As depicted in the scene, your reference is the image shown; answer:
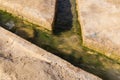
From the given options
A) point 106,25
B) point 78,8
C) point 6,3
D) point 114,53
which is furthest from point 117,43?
point 6,3

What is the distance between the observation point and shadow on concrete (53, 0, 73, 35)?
3.75 m

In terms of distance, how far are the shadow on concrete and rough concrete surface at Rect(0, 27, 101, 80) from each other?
0.63 metres

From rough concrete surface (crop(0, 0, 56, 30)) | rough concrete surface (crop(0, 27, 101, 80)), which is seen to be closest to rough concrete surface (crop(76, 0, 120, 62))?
rough concrete surface (crop(0, 0, 56, 30))

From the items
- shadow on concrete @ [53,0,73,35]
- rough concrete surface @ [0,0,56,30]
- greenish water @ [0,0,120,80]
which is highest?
rough concrete surface @ [0,0,56,30]

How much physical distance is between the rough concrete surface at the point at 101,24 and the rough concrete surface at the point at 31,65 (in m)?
0.54

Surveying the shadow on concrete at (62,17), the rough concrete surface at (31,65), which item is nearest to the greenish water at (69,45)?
the shadow on concrete at (62,17)

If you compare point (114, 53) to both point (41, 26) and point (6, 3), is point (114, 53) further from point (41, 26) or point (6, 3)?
point (6, 3)

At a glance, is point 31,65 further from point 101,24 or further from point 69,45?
point 101,24

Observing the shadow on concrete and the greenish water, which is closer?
the greenish water

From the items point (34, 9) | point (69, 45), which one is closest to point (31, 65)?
point (69, 45)

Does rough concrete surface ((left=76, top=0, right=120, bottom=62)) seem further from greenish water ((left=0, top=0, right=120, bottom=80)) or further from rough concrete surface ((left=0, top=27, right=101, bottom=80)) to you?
rough concrete surface ((left=0, top=27, right=101, bottom=80))

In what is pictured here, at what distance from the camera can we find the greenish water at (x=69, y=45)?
10.5ft

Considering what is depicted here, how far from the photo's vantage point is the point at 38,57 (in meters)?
3.12

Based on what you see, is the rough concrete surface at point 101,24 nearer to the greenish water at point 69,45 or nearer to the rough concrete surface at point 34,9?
the greenish water at point 69,45
